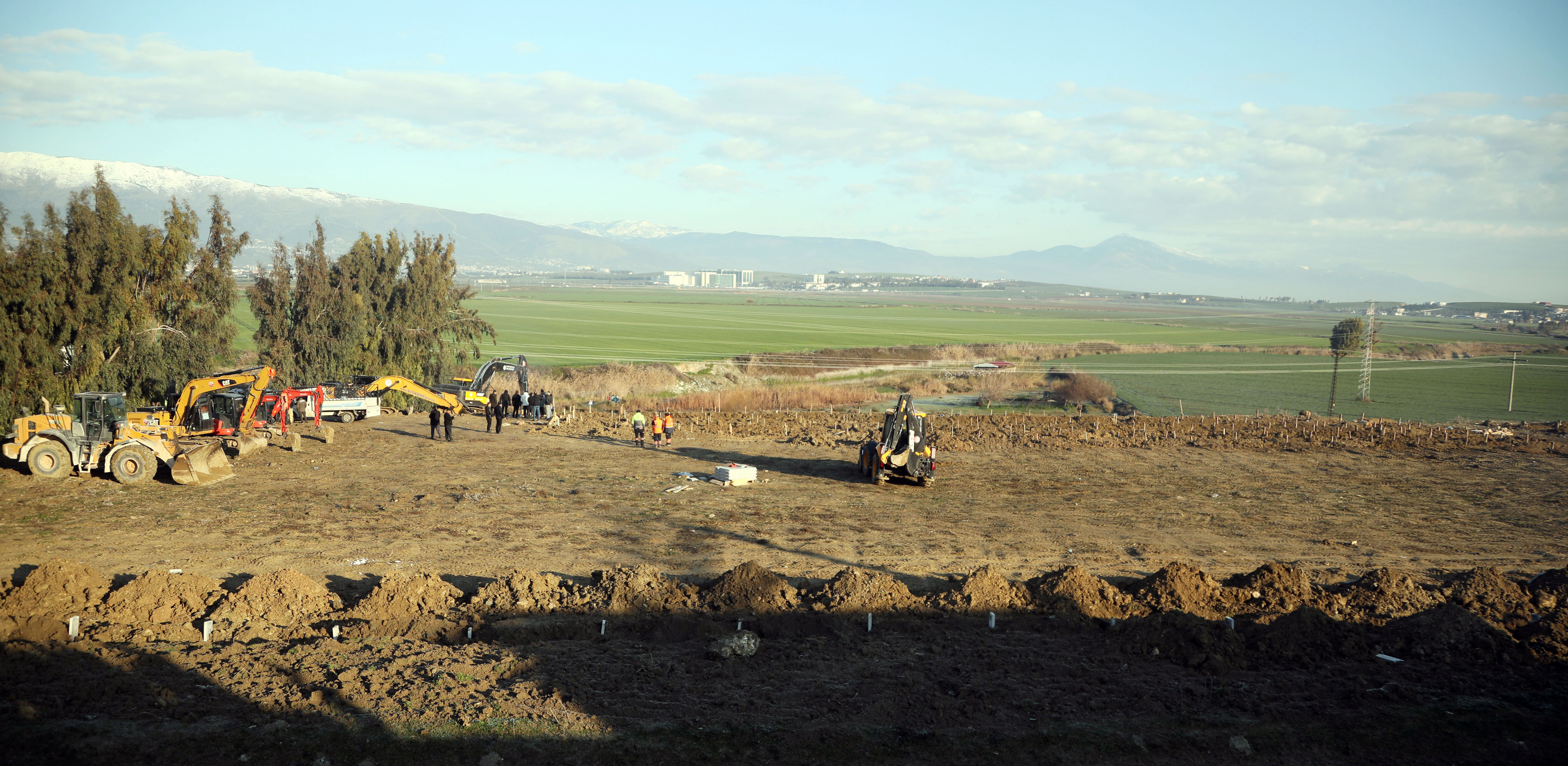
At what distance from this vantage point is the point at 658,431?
2714 centimetres

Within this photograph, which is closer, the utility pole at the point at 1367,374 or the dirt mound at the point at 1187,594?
the dirt mound at the point at 1187,594

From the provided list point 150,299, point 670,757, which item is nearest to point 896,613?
point 670,757

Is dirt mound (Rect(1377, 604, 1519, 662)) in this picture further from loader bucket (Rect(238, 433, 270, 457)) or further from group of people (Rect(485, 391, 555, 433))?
group of people (Rect(485, 391, 555, 433))

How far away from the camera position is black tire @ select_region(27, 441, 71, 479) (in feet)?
64.3

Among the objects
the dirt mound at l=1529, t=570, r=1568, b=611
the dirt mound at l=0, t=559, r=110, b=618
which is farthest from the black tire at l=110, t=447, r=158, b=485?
the dirt mound at l=1529, t=570, r=1568, b=611

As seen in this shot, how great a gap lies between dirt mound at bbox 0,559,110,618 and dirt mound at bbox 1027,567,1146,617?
1296 cm

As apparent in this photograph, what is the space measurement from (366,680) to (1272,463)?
25612mm

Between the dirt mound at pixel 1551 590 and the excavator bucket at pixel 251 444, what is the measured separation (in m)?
28.1

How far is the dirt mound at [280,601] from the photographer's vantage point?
36.3 ft

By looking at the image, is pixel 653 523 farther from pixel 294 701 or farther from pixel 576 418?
pixel 576 418

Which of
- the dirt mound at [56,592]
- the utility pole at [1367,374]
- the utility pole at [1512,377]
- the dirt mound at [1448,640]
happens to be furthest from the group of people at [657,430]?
the utility pole at [1512,377]

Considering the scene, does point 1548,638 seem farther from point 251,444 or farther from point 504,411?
point 504,411

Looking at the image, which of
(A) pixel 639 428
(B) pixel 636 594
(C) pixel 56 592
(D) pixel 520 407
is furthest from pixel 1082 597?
(D) pixel 520 407

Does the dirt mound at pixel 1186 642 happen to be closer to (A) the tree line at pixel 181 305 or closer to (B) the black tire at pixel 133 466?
(B) the black tire at pixel 133 466
